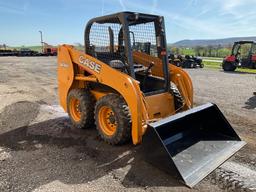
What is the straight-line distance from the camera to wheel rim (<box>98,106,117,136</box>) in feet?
13.6

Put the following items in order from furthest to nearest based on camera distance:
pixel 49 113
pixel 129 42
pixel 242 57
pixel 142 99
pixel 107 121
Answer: pixel 242 57, pixel 49 113, pixel 107 121, pixel 129 42, pixel 142 99

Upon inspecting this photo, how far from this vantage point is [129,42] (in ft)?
13.1

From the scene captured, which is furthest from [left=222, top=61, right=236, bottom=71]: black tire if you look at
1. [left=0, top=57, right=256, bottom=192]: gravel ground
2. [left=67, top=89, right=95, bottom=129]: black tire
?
[left=67, top=89, right=95, bottom=129]: black tire

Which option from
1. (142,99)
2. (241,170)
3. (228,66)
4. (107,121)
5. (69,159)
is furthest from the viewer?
(228,66)

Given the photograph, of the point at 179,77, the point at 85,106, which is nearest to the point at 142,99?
the point at 179,77

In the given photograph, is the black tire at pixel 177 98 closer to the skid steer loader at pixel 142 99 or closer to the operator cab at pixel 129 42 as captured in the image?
the skid steer loader at pixel 142 99

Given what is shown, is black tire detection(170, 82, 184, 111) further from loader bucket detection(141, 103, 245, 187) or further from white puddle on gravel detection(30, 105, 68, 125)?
white puddle on gravel detection(30, 105, 68, 125)

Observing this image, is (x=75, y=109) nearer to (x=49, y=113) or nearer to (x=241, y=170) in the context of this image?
(x=49, y=113)

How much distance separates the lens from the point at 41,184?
10.3 ft

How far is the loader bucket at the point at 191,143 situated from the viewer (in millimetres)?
3201

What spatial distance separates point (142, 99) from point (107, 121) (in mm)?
A: 891

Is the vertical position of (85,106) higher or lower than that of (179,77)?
lower

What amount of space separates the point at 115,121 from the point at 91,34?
1.69 m

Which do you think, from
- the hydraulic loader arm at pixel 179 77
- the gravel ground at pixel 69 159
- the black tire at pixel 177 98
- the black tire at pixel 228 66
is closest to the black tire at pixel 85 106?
the gravel ground at pixel 69 159
